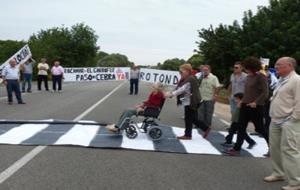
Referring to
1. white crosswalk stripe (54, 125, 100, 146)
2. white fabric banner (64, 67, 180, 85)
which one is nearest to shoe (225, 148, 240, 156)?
white crosswalk stripe (54, 125, 100, 146)

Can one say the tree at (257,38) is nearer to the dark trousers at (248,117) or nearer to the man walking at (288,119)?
the dark trousers at (248,117)

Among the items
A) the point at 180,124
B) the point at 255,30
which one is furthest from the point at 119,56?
the point at 180,124

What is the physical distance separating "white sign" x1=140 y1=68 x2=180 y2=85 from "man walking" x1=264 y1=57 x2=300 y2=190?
2421cm

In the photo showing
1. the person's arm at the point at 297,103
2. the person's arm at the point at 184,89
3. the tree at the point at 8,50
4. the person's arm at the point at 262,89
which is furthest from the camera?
the tree at the point at 8,50

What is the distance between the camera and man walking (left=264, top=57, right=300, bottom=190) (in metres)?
7.58

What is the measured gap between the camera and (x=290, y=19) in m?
29.5

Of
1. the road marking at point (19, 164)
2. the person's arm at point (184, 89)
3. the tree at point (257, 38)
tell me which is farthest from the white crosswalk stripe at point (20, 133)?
the tree at point (257, 38)

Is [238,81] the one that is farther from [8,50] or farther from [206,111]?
[8,50]

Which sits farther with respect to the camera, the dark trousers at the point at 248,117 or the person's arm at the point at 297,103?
the dark trousers at the point at 248,117

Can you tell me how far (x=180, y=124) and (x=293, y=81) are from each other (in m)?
7.66

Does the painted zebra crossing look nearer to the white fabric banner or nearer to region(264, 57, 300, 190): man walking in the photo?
region(264, 57, 300, 190): man walking

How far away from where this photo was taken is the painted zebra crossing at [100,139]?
10617 millimetres

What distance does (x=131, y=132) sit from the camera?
11602mm

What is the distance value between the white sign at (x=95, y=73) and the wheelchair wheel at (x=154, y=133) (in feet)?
96.0
